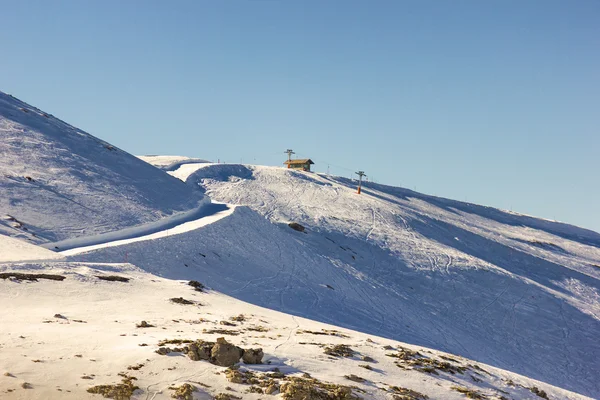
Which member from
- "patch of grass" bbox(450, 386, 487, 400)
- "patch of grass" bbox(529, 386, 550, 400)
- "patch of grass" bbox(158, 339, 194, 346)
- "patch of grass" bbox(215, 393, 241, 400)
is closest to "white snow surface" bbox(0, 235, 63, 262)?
"patch of grass" bbox(158, 339, 194, 346)

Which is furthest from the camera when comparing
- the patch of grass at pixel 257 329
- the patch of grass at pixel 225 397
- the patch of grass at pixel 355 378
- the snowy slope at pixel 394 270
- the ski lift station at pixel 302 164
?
the ski lift station at pixel 302 164

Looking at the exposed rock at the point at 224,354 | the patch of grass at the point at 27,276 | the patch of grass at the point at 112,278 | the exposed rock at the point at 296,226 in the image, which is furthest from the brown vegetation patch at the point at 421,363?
the exposed rock at the point at 296,226

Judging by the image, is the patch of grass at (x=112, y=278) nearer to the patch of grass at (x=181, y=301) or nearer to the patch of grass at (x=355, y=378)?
the patch of grass at (x=181, y=301)

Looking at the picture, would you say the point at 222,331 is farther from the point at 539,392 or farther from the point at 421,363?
the point at 539,392

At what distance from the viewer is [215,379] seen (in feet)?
53.8

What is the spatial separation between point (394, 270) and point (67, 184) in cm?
3300

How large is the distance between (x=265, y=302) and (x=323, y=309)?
491 centimetres

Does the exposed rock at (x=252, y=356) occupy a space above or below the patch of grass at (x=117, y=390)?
above

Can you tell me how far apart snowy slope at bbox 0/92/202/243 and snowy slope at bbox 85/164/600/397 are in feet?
22.0

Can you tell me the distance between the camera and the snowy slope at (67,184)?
46.2m

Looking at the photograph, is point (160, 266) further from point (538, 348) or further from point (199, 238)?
point (538, 348)

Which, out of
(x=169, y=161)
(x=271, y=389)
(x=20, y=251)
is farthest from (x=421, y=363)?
(x=169, y=161)

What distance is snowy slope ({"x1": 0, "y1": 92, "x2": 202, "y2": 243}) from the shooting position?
152 ft

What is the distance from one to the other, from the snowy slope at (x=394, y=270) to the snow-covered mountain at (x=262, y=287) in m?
0.23
